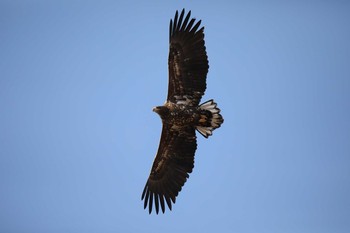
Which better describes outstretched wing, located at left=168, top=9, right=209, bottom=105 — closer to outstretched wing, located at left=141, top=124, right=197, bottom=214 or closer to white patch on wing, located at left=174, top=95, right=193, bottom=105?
white patch on wing, located at left=174, top=95, right=193, bottom=105

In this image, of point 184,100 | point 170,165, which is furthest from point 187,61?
point 170,165

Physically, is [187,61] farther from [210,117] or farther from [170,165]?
[170,165]

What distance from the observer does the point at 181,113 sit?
13.9m

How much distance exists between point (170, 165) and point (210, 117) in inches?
78.8

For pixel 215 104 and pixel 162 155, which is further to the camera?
Answer: pixel 162 155

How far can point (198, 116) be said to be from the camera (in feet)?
45.8

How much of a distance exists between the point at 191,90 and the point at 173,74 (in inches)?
26.2

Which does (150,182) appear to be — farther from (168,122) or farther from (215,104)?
(215,104)

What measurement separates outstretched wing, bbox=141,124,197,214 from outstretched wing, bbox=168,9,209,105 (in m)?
1.06

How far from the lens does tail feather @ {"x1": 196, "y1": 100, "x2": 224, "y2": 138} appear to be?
45.3ft

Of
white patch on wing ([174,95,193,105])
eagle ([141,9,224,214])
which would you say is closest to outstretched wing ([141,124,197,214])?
eagle ([141,9,224,214])

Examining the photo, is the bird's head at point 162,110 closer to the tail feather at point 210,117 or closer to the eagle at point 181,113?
the eagle at point 181,113

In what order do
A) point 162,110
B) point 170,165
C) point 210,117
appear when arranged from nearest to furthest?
point 210,117 < point 162,110 < point 170,165

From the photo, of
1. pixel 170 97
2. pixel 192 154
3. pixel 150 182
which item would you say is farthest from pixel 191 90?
pixel 150 182
